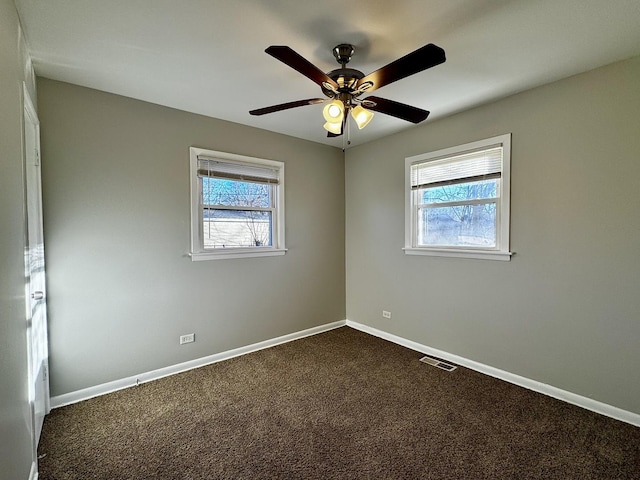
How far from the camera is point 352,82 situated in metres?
1.96

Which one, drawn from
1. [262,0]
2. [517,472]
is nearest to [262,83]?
[262,0]

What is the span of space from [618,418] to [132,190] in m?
4.30

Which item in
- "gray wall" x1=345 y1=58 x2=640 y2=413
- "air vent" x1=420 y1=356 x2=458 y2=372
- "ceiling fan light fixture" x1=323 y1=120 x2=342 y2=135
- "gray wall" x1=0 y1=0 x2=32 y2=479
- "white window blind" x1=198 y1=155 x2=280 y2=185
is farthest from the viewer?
"white window blind" x1=198 y1=155 x2=280 y2=185

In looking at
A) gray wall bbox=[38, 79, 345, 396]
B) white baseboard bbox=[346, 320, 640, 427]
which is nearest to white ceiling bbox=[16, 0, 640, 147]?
gray wall bbox=[38, 79, 345, 396]

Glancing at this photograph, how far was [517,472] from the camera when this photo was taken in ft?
5.77

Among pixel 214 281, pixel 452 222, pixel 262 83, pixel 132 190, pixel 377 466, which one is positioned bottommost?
pixel 377 466

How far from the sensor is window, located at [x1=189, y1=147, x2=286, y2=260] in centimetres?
315

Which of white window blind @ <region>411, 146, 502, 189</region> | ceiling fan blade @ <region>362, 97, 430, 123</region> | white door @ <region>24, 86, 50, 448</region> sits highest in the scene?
ceiling fan blade @ <region>362, 97, 430, 123</region>

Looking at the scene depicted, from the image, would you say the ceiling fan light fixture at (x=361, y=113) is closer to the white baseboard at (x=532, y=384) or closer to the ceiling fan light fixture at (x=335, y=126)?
the ceiling fan light fixture at (x=335, y=126)

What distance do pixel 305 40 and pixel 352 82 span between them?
16.0 inches

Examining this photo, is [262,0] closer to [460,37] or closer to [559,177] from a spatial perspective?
[460,37]

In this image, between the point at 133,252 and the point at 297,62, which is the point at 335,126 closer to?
the point at 297,62

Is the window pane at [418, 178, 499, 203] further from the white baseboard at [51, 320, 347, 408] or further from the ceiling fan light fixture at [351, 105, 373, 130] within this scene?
the white baseboard at [51, 320, 347, 408]

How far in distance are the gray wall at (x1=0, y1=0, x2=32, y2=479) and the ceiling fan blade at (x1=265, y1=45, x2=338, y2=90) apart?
1.17 m
